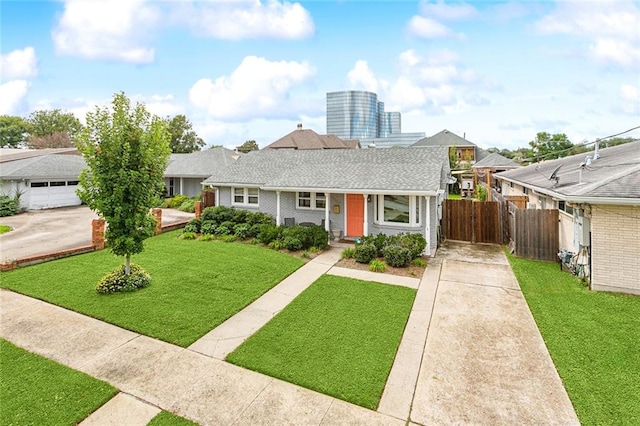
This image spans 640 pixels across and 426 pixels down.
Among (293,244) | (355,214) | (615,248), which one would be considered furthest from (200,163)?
(615,248)

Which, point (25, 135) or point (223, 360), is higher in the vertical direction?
point (25, 135)

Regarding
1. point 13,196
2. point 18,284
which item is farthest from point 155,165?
point 13,196

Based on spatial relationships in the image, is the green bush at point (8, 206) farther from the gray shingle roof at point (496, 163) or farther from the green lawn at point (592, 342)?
the gray shingle roof at point (496, 163)

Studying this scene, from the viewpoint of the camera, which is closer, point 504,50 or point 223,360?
point 223,360

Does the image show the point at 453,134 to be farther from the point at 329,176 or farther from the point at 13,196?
the point at 13,196

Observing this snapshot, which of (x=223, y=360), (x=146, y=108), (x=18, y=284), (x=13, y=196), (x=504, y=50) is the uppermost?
(x=504, y=50)

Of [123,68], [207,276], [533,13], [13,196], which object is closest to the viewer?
[207,276]

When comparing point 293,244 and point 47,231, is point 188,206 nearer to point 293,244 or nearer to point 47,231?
point 47,231
